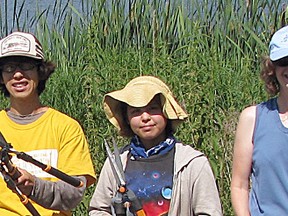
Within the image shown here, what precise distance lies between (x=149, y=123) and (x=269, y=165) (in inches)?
21.4

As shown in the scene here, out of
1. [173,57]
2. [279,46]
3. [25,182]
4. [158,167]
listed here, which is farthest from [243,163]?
[173,57]

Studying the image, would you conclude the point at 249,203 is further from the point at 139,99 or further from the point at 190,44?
the point at 190,44

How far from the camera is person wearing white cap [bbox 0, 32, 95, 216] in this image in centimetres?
331

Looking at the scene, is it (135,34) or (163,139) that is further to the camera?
(135,34)

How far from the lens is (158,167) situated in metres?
3.21

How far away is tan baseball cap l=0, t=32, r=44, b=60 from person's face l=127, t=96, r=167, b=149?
544mm

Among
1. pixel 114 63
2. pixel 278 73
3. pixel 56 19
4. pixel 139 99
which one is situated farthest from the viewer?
pixel 56 19

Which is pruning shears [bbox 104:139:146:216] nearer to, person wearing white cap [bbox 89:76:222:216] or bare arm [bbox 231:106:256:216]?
person wearing white cap [bbox 89:76:222:216]

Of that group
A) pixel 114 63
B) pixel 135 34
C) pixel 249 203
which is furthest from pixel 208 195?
pixel 135 34

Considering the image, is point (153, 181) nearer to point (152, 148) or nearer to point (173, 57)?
point (152, 148)

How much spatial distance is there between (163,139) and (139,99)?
0.20m

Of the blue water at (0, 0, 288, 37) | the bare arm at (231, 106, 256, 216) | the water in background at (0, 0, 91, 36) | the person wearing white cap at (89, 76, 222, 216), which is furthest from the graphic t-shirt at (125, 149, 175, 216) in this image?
the water in background at (0, 0, 91, 36)

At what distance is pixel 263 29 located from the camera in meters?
5.13

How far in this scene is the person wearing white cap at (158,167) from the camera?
315cm
